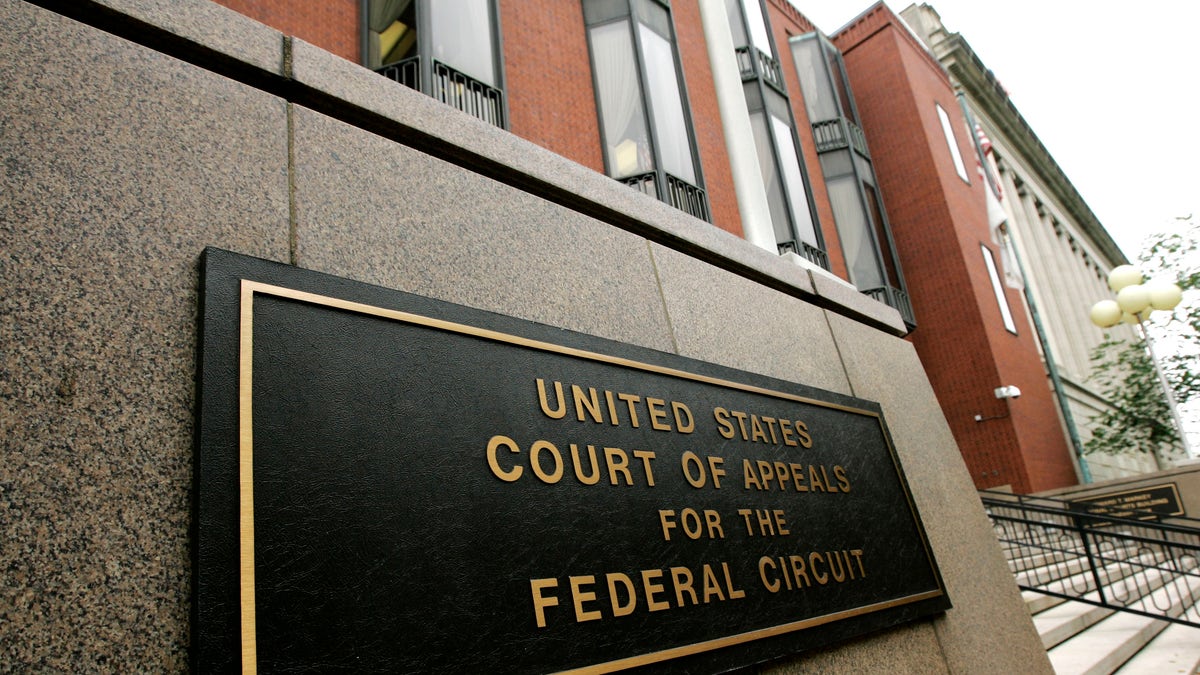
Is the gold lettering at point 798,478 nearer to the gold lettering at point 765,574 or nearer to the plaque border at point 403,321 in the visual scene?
the plaque border at point 403,321

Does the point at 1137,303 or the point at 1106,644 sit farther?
the point at 1137,303

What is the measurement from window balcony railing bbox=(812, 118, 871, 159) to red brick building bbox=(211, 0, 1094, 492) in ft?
0.16

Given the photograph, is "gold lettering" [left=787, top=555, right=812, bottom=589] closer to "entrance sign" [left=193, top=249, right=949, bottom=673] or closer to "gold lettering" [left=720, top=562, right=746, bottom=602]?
"entrance sign" [left=193, top=249, right=949, bottom=673]

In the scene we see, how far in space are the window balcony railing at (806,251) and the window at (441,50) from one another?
19.1 ft

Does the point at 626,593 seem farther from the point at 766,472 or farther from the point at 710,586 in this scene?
the point at 766,472

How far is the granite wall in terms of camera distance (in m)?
1.72

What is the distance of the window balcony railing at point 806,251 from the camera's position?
12009 millimetres

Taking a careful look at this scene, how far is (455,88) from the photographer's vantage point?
291 inches

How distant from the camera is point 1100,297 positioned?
42.2 metres

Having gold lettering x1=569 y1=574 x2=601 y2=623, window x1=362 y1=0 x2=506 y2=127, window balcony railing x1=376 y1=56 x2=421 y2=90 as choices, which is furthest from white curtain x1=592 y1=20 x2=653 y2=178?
gold lettering x1=569 y1=574 x2=601 y2=623

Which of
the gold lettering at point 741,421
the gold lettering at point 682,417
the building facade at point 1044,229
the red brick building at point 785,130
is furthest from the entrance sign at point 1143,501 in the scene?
the gold lettering at point 682,417

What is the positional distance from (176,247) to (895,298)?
16.5m

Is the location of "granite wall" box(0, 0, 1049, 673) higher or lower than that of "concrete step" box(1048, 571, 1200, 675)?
higher

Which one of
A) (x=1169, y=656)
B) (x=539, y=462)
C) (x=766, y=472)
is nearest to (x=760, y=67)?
(x=1169, y=656)
